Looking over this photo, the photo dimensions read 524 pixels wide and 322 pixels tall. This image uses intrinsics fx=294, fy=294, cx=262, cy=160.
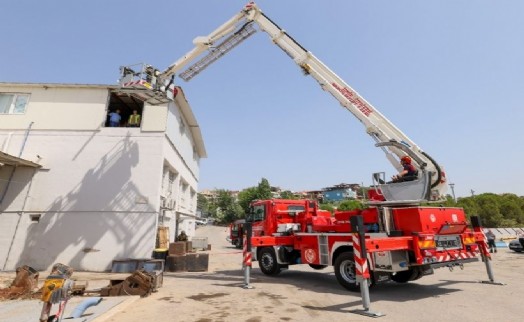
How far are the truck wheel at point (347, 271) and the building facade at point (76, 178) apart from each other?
8.58 m

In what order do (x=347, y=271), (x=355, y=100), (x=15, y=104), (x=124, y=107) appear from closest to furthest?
(x=347, y=271)
(x=355, y=100)
(x=15, y=104)
(x=124, y=107)

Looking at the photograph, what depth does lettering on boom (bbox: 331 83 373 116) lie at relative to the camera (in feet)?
33.0

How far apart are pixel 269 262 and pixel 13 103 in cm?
1538

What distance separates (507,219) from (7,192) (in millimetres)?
59787

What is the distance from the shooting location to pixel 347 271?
849 cm

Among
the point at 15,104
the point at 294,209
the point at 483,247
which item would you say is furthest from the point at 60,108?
the point at 483,247

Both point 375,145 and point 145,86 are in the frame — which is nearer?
point 375,145

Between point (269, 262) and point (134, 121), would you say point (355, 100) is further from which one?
point (134, 121)

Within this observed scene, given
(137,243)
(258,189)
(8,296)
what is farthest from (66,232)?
(258,189)

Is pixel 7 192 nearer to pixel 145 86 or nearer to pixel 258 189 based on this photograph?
pixel 145 86

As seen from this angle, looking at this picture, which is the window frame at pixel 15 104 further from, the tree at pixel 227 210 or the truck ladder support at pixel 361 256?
the tree at pixel 227 210

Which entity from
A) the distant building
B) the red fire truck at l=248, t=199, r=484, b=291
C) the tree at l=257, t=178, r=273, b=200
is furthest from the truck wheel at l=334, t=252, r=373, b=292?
the distant building

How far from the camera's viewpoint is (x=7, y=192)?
46.0ft

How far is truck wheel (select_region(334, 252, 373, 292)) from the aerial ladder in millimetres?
1856
